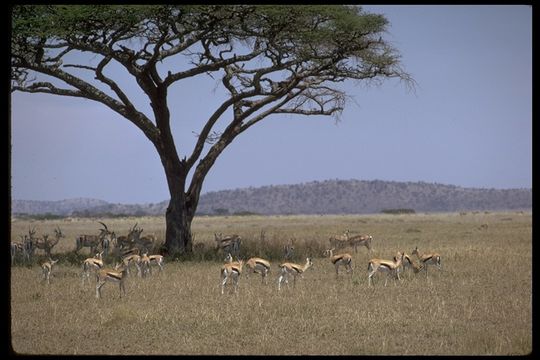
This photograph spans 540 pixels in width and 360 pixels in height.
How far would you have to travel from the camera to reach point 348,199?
141750mm

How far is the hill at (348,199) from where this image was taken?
134875 millimetres

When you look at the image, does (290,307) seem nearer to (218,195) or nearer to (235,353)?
(235,353)

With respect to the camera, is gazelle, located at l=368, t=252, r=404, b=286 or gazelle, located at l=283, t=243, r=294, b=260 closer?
gazelle, located at l=368, t=252, r=404, b=286

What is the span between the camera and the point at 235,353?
950 centimetres

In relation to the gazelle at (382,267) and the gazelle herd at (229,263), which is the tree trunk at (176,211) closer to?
the gazelle herd at (229,263)

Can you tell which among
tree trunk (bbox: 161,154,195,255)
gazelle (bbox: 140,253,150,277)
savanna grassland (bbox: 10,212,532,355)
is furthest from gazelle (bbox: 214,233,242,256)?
gazelle (bbox: 140,253,150,277)

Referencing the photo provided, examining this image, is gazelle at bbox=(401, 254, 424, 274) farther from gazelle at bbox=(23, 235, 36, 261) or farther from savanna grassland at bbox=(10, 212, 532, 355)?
gazelle at bbox=(23, 235, 36, 261)

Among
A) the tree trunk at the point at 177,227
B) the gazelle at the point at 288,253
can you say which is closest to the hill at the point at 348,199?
the tree trunk at the point at 177,227

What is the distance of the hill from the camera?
13488 centimetres

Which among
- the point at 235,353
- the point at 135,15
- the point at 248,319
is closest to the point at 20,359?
the point at 235,353

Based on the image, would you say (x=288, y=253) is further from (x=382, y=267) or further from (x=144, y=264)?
(x=382, y=267)

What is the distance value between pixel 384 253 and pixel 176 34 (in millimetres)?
9151

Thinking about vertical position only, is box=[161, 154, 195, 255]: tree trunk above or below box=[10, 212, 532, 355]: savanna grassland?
above

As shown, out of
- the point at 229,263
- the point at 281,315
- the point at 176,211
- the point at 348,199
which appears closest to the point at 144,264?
Answer: the point at 229,263
